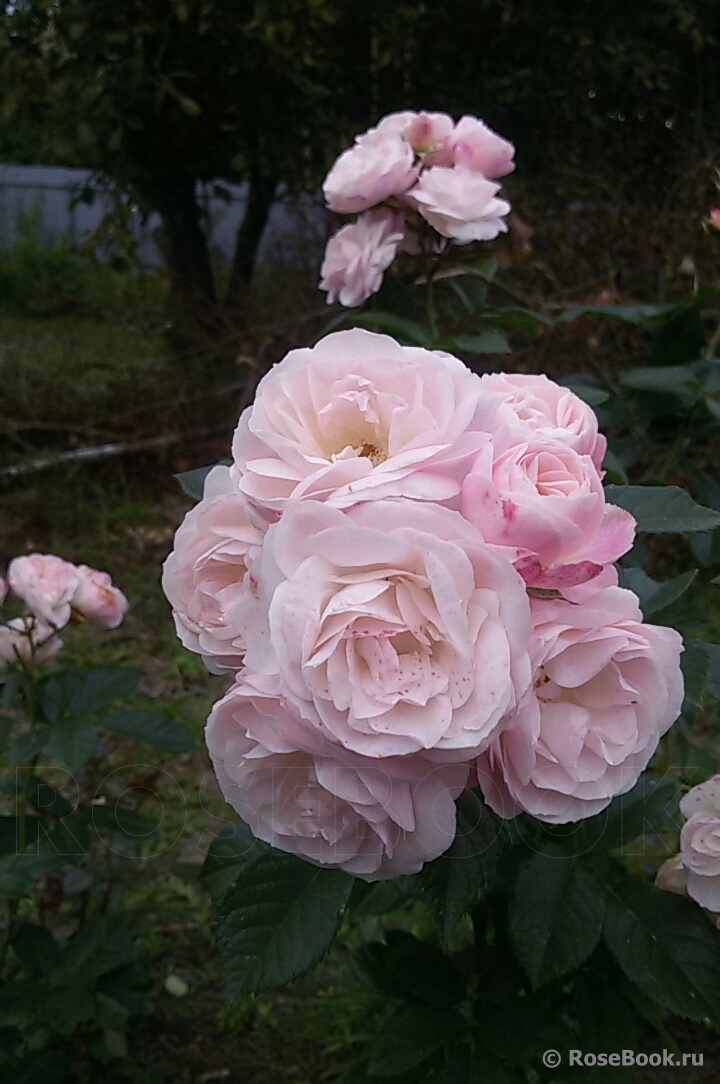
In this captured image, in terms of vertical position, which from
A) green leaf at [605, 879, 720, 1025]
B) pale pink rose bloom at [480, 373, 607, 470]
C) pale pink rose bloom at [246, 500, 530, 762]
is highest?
pale pink rose bloom at [480, 373, 607, 470]

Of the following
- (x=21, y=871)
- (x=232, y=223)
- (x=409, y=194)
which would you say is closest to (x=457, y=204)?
(x=409, y=194)

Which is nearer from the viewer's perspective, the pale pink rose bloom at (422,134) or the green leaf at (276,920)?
the green leaf at (276,920)

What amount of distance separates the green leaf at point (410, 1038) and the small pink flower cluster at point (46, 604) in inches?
23.9

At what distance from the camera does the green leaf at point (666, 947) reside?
705 millimetres

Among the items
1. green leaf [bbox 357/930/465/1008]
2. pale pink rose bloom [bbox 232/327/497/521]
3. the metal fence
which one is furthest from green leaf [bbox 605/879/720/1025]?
the metal fence

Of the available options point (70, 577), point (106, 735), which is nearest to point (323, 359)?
point (70, 577)

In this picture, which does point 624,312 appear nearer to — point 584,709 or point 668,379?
point 668,379

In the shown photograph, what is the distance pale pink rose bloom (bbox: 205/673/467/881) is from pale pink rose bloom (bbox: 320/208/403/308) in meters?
0.72

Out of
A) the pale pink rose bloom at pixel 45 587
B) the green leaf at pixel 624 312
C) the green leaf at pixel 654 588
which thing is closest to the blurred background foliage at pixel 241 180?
the green leaf at pixel 624 312

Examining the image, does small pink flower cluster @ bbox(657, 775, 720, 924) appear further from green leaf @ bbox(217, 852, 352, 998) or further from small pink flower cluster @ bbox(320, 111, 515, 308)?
small pink flower cluster @ bbox(320, 111, 515, 308)

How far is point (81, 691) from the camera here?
3.86 ft

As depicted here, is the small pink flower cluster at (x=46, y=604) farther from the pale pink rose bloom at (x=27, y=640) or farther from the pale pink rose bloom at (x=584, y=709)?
the pale pink rose bloom at (x=584, y=709)

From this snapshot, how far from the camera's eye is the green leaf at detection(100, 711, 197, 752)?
45.7 inches

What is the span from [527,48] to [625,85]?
397 millimetres
